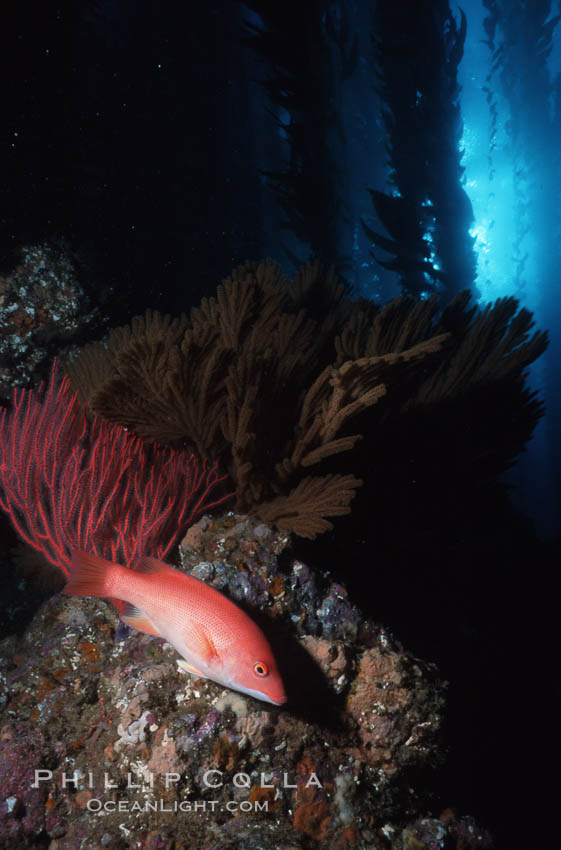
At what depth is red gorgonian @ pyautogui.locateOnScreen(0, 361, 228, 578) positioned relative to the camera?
2.45 metres

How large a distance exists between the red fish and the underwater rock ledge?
1.53ft

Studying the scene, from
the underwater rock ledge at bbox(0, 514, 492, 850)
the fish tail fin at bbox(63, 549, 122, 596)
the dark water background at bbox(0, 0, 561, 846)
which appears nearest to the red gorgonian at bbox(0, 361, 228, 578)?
the underwater rock ledge at bbox(0, 514, 492, 850)

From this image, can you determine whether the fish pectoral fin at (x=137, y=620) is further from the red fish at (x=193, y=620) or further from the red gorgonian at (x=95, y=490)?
the red gorgonian at (x=95, y=490)

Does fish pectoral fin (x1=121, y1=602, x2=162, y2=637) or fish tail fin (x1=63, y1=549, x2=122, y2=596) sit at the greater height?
fish tail fin (x1=63, y1=549, x2=122, y2=596)

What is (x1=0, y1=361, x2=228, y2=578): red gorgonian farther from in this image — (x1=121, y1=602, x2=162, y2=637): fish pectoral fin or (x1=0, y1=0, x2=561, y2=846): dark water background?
(x1=0, y1=0, x2=561, y2=846): dark water background

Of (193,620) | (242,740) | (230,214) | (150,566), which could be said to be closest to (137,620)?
(150,566)

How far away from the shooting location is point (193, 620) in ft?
5.20

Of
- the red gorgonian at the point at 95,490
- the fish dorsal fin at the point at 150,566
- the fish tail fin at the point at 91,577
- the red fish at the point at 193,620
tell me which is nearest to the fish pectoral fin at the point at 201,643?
the red fish at the point at 193,620

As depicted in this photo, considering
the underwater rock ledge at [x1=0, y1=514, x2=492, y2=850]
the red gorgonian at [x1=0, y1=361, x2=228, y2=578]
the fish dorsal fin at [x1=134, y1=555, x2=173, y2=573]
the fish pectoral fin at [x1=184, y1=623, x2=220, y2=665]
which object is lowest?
the underwater rock ledge at [x1=0, y1=514, x2=492, y2=850]

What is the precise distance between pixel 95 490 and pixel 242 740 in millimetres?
1537

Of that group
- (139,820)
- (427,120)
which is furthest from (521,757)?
(427,120)

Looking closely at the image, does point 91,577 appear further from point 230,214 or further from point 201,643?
point 230,214

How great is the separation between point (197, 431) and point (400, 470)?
1687 millimetres

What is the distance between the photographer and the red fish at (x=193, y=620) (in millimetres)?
1481
